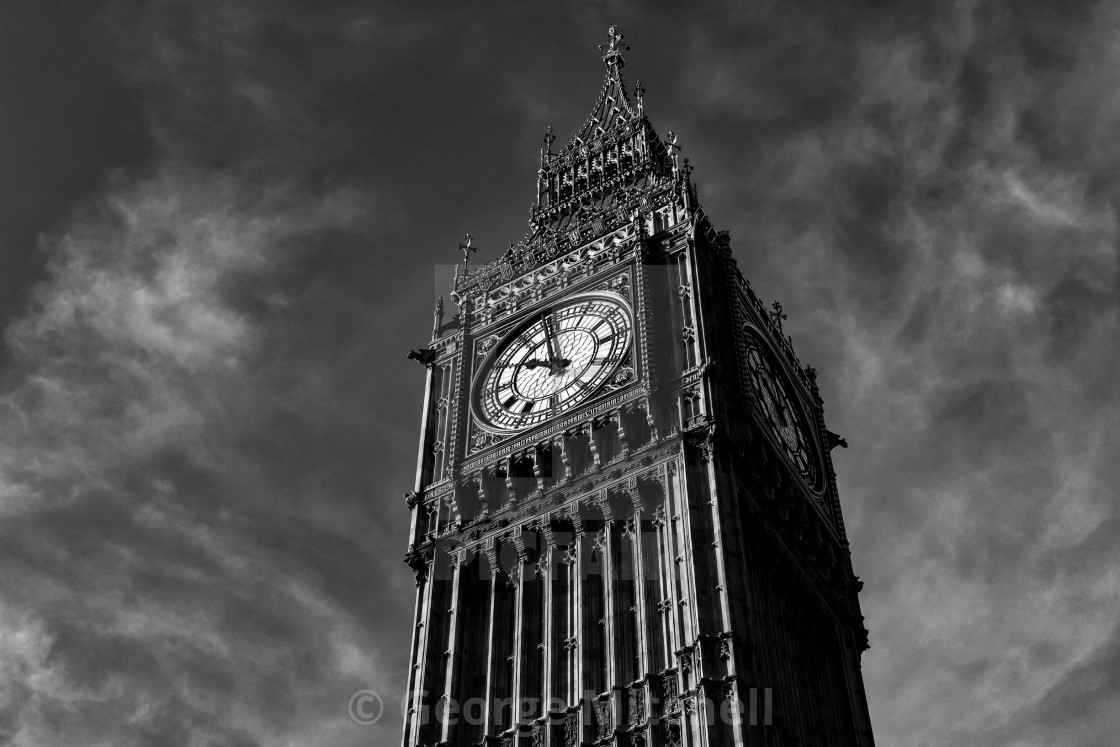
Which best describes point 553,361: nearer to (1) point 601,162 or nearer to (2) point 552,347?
(2) point 552,347

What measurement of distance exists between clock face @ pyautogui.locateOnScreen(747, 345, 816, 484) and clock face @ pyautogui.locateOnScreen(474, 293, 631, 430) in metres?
5.45

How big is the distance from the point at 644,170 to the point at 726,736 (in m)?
38.2

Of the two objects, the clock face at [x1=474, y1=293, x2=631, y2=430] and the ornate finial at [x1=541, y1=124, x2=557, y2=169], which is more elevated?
the ornate finial at [x1=541, y1=124, x2=557, y2=169]

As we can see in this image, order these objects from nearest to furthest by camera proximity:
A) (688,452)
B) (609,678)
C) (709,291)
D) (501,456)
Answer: (609,678) → (688,452) → (501,456) → (709,291)

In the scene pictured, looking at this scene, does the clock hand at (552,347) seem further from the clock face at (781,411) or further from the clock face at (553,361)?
the clock face at (781,411)

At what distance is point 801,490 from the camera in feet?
200

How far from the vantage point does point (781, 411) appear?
64.6 meters

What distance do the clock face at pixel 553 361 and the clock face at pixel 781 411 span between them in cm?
545

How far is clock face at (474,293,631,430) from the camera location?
201 ft

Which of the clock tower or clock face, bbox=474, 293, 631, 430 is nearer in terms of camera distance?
the clock tower

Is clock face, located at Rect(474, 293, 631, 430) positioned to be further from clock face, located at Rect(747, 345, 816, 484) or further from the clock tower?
clock face, located at Rect(747, 345, 816, 484)

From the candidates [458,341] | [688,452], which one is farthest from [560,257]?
[688,452]

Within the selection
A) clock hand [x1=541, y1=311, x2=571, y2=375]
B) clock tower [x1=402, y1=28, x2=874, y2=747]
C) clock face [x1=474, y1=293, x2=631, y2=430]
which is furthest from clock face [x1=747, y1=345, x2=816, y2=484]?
clock hand [x1=541, y1=311, x2=571, y2=375]

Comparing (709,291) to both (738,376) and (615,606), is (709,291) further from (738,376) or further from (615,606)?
(615,606)
